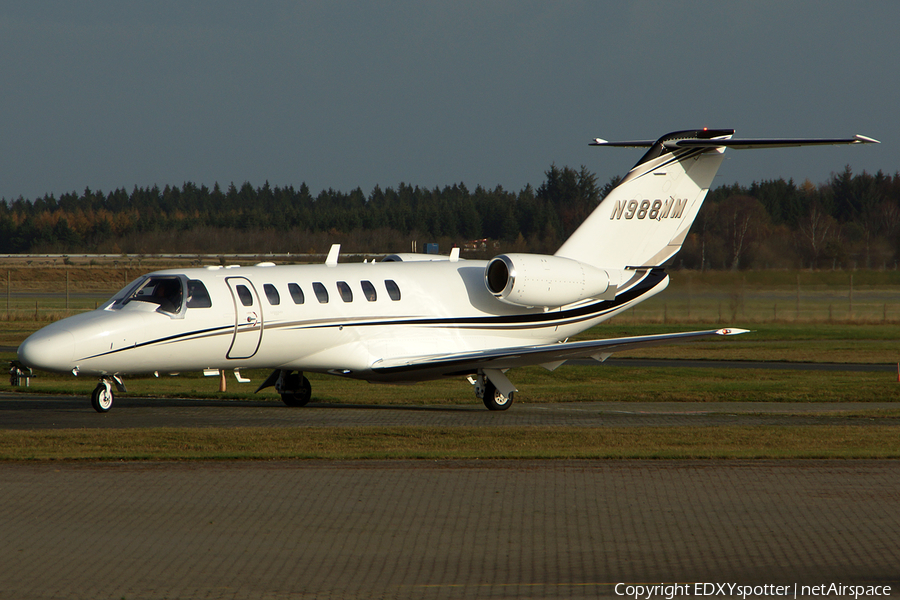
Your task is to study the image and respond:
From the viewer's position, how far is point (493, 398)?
19.1m

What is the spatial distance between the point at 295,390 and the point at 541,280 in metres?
5.44

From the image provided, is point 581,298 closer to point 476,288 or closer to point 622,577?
point 476,288

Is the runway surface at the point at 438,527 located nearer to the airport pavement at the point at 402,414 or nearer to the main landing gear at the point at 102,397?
the airport pavement at the point at 402,414

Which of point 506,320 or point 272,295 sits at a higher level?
point 272,295

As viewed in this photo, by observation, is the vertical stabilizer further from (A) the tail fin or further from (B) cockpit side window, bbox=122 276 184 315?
(B) cockpit side window, bbox=122 276 184 315

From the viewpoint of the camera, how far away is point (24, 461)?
39.5ft

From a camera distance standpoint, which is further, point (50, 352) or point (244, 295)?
point (244, 295)

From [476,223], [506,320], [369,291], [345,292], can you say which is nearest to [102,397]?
[345,292]

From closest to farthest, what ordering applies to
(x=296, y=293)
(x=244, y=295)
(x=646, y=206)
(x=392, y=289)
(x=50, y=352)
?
1. (x=50, y=352)
2. (x=244, y=295)
3. (x=296, y=293)
4. (x=392, y=289)
5. (x=646, y=206)

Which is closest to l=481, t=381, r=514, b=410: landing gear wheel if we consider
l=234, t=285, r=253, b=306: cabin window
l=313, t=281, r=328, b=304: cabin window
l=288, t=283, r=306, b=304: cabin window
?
l=313, t=281, r=328, b=304: cabin window

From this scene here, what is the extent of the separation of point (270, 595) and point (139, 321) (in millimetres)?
11101

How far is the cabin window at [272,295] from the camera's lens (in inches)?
707

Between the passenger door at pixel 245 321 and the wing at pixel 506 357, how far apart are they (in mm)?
2365

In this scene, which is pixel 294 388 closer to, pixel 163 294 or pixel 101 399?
pixel 163 294
